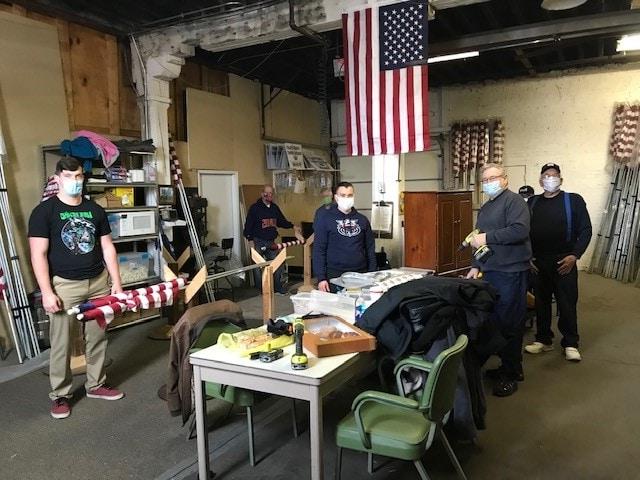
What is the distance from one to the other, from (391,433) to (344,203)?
213cm

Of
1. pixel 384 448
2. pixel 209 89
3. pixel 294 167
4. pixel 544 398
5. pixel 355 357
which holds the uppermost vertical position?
pixel 209 89

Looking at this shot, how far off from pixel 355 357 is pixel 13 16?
4849mm

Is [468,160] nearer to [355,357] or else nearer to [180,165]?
[180,165]

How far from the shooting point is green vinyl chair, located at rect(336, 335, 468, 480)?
196 centimetres

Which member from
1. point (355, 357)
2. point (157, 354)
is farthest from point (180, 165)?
point (355, 357)

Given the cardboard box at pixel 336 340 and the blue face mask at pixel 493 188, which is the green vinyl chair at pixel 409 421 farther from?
the blue face mask at pixel 493 188

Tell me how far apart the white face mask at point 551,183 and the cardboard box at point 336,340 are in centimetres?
251

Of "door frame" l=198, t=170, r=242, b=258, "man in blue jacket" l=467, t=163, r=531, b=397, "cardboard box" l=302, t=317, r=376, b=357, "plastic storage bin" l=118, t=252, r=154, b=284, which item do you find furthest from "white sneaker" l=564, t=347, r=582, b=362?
"door frame" l=198, t=170, r=242, b=258

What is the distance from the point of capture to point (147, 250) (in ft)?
18.7

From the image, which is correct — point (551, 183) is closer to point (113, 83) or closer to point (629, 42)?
point (629, 42)

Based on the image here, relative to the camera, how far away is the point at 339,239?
12.6 ft

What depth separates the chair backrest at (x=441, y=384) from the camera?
6.29 feet

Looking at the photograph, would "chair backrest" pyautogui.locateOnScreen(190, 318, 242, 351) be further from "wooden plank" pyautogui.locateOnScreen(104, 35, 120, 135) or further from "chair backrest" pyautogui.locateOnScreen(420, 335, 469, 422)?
"wooden plank" pyautogui.locateOnScreen(104, 35, 120, 135)

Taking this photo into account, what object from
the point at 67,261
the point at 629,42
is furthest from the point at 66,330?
the point at 629,42
